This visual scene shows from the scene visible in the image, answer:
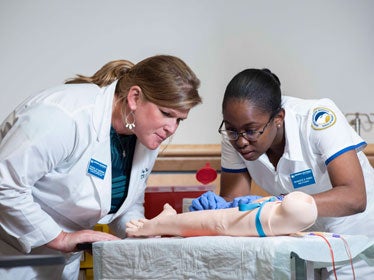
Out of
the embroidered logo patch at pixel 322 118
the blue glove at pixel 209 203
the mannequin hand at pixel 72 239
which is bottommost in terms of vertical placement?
the mannequin hand at pixel 72 239

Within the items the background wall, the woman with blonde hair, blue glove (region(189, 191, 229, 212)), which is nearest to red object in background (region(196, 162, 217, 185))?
the woman with blonde hair

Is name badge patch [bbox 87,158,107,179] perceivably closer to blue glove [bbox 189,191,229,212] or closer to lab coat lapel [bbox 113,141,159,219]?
lab coat lapel [bbox 113,141,159,219]

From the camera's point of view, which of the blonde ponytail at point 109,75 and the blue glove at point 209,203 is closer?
the blue glove at point 209,203

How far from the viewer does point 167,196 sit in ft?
8.79

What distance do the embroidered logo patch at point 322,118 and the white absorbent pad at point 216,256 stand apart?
0.51 m

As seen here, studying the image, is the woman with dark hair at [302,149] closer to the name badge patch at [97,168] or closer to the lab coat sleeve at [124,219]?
the name badge patch at [97,168]

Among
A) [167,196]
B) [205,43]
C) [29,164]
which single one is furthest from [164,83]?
[205,43]

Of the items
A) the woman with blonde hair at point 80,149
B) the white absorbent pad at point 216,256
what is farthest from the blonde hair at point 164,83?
the white absorbent pad at point 216,256

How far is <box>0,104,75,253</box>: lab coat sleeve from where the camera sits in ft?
5.14

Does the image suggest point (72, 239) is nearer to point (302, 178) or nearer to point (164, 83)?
point (164, 83)

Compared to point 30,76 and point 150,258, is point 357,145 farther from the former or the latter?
point 30,76

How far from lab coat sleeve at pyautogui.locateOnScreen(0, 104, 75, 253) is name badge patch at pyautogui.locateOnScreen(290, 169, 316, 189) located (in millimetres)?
718

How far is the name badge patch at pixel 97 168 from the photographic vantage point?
1.74 m

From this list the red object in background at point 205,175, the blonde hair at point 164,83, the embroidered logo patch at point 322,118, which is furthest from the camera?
the red object in background at point 205,175
